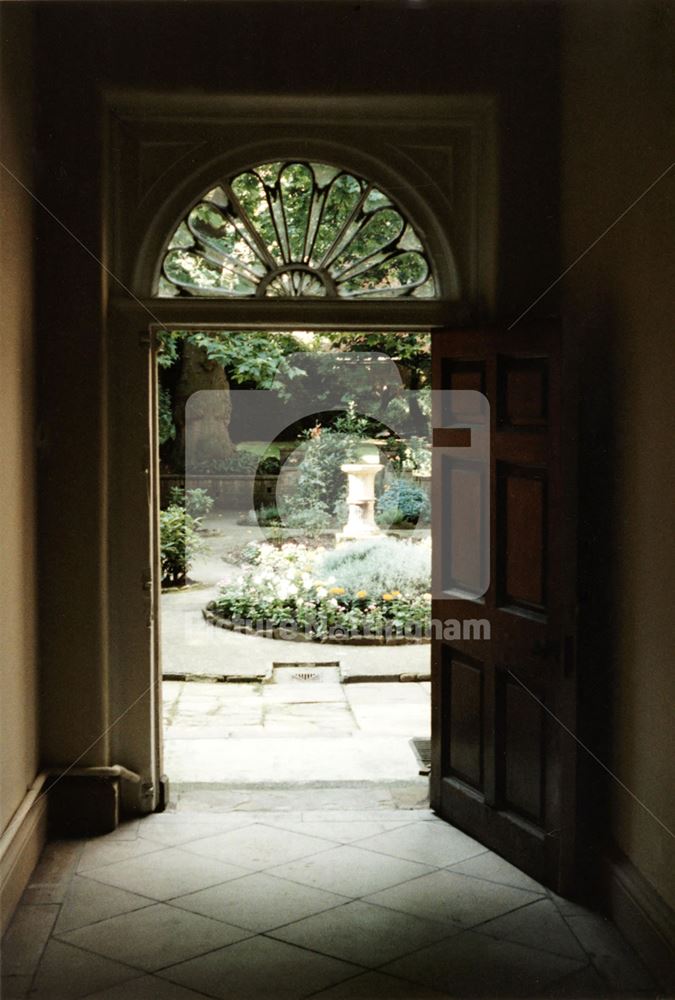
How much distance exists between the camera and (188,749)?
6.17m

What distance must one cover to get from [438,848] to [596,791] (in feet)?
2.71

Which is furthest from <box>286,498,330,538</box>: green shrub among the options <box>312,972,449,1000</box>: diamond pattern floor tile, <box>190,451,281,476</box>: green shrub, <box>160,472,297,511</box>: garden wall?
<box>312,972,449,1000</box>: diamond pattern floor tile

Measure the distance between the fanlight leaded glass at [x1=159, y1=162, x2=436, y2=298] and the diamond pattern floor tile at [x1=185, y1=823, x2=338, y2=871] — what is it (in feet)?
8.00

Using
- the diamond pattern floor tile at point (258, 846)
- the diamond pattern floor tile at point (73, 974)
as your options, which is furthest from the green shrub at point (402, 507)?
the diamond pattern floor tile at point (73, 974)

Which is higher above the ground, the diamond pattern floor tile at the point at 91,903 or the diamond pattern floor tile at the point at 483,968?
the diamond pattern floor tile at the point at 91,903

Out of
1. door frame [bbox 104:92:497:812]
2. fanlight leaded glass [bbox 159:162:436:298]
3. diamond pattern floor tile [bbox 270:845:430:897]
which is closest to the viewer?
diamond pattern floor tile [bbox 270:845:430:897]

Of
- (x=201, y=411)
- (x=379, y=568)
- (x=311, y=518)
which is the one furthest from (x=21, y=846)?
(x=201, y=411)

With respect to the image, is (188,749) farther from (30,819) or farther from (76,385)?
(76,385)

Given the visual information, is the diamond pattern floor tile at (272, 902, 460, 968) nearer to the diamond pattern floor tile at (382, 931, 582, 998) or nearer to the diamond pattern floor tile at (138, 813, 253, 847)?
the diamond pattern floor tile at (382, 931, 582, 998)

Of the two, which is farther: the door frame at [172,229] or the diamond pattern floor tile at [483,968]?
the door frame at [172,229]

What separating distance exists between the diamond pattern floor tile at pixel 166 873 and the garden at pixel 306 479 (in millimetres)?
4706

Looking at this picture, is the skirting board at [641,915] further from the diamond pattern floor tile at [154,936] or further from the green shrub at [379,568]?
the green shrub at [379,568]

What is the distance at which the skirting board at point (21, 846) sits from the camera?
3.74 metres

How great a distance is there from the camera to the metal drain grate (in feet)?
19.0
